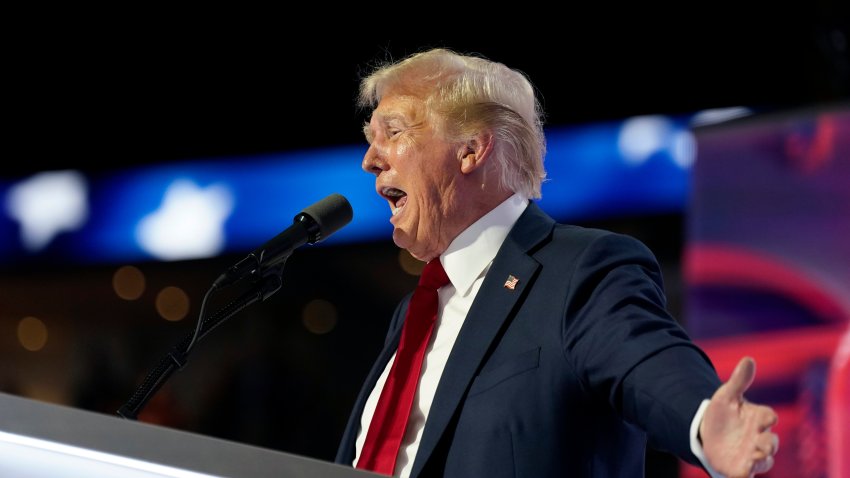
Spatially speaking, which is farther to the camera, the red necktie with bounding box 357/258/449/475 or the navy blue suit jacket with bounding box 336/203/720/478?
the red necktie with bounding box 357/258/449/475

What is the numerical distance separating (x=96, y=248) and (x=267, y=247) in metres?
3.83

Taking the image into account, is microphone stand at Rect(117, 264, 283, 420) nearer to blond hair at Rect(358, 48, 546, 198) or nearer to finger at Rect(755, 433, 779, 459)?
blond hair at Rect(358, 48, 546, 198)

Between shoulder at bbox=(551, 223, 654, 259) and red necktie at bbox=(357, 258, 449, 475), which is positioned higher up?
shoulder at bbox=(551, 223, 654, 259)

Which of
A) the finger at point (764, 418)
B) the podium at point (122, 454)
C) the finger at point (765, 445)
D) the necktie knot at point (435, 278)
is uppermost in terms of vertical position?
the podium at point (122, 454)

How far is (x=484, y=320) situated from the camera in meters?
1.77

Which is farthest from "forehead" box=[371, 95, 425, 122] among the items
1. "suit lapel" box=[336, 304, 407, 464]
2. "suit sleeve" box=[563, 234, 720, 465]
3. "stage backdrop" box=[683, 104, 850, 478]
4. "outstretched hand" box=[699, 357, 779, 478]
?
"stage backdrop" box=[683, 104, 850, 478]

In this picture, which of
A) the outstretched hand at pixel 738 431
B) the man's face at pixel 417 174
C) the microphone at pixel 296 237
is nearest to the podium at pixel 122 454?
the outstretched hand at pixel 738 431

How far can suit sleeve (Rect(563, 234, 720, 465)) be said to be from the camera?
136cm

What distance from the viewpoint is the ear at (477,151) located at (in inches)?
81.5

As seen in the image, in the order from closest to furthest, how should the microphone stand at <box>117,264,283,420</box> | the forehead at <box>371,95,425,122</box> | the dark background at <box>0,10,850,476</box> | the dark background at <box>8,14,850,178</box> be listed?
the microphone stand at <box>117,264,283,420</box>
the forehead at <box>371,95,425,122</box>
the dark background at <box>8,14,850,178</box>
the dark background at <box>0,10,850,476</box>

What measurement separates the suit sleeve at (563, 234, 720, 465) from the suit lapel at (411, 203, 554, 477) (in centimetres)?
13

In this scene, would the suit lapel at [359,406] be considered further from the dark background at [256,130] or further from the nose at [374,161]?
the dark background at [256,130]

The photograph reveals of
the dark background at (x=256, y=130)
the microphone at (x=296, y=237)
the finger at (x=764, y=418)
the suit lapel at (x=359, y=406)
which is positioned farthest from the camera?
the dark background at (x=256, y=130)

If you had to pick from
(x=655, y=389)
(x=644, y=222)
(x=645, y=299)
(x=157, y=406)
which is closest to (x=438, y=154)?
(x=645, y=299)
